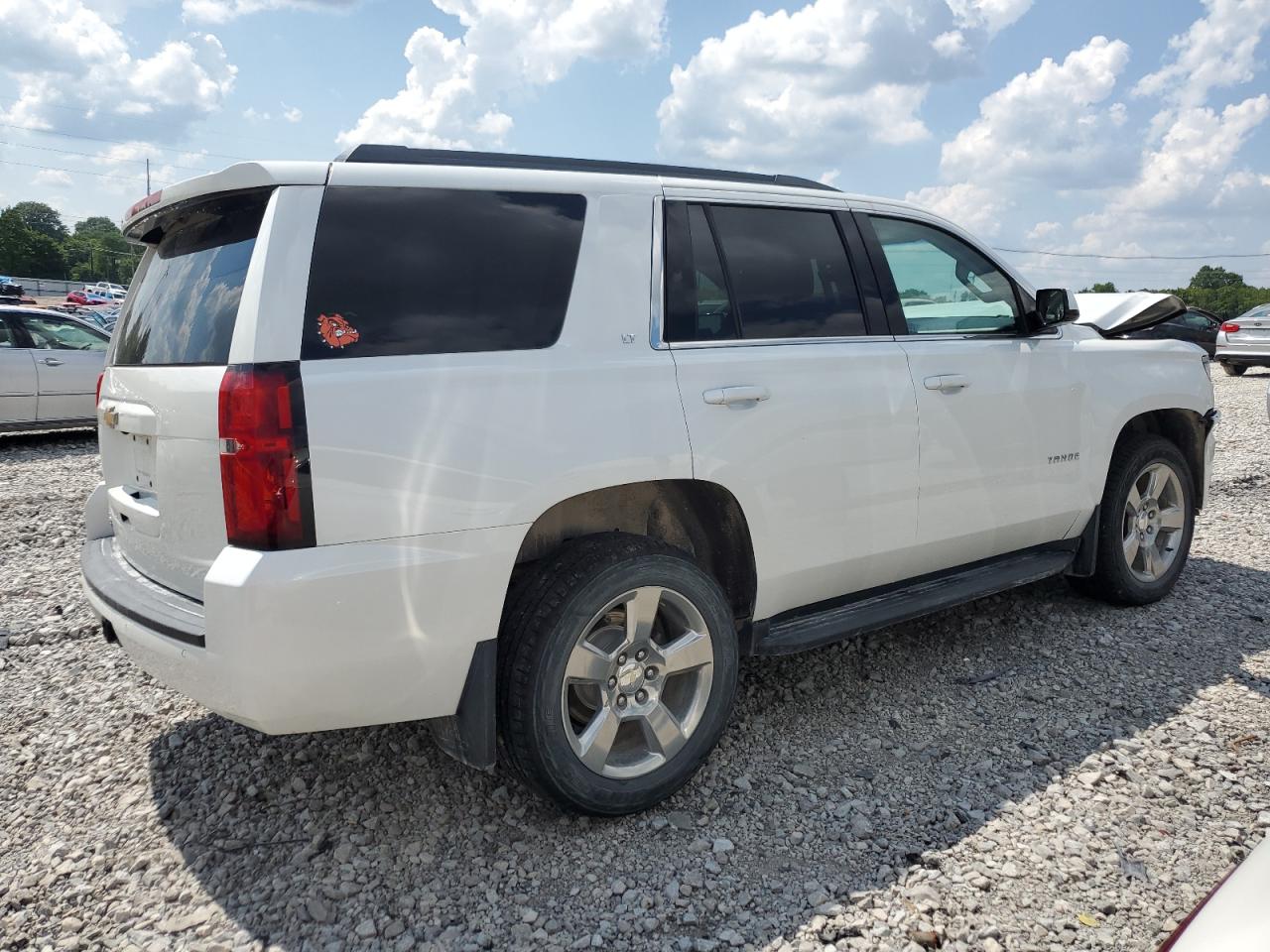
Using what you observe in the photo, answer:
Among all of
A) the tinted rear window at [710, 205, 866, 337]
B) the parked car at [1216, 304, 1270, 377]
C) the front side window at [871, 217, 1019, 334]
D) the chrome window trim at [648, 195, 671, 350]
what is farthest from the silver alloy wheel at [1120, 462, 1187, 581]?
the parked car at [1216, 304, 1270, 377]

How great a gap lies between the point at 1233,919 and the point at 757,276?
2392 millimetres

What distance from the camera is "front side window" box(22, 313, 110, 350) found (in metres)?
10.6

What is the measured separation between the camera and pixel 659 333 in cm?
300

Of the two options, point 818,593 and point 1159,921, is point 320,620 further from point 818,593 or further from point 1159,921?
point 1159,921

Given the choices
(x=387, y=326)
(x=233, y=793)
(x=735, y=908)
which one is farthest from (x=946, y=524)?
(x=233, y=793)

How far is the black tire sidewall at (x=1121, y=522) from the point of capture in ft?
15.1

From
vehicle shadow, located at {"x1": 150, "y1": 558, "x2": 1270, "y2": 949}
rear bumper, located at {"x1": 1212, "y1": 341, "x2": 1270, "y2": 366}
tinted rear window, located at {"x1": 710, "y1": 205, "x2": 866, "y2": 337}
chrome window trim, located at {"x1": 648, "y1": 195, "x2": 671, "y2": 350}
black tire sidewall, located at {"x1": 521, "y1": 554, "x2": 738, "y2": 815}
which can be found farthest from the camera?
rear bumper, located at {"x1": 1212, "y1": 341, "x2": 1270, "y2": 366}

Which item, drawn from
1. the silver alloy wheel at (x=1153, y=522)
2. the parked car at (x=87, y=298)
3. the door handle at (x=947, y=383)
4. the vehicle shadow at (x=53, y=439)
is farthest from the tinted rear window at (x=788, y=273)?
the parked car at (x=87, y=298)

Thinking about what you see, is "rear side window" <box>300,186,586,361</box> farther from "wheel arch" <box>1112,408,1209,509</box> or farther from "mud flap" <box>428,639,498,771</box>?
"wheel arch" <box>1112,408,1209,509</box>

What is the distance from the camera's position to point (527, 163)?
9.86 ft

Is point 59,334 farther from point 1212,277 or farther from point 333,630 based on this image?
point 1212,277

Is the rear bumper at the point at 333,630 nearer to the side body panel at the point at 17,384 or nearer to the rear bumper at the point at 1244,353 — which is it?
the side body panel at the point at 17,384

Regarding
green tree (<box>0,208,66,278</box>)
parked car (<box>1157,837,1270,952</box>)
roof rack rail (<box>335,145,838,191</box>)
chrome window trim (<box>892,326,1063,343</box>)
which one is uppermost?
green tree (<box>0,208,66,278</box>)

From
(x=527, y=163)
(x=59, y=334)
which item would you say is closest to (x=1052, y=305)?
(x=527, y=163)
